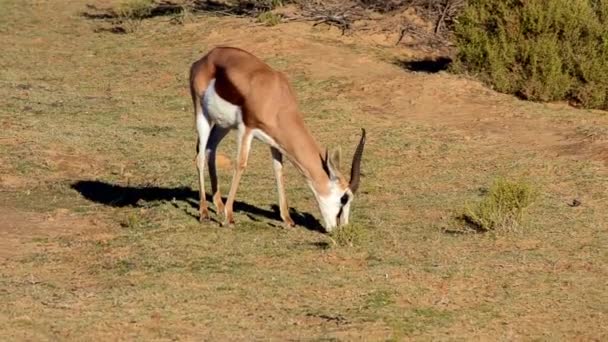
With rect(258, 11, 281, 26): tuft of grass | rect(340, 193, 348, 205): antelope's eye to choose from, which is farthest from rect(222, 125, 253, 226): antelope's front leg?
rect(258, 11, 281, 26): tuft of grass

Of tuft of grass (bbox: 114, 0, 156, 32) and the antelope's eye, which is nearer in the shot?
the antelope's eye

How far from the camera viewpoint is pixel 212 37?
22469mm

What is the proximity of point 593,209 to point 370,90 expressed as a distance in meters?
6.44

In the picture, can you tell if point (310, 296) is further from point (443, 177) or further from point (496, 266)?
point (443, 177)

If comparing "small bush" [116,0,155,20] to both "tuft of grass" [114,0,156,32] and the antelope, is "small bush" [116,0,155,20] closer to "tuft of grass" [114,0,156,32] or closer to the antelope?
"tuft of grass" [114,0,156,32]

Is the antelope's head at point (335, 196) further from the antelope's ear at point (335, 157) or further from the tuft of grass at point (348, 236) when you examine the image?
the tuft of grass at point (348, 236)

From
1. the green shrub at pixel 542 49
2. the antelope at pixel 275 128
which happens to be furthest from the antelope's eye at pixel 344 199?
the green shrub at pixel 542 49

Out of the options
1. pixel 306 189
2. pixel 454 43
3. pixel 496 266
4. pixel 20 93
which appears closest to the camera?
pixel 496 266

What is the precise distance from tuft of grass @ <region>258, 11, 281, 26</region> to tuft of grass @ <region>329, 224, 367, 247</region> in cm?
1181

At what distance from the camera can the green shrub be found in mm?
17797

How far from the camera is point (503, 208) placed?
37.3 ft

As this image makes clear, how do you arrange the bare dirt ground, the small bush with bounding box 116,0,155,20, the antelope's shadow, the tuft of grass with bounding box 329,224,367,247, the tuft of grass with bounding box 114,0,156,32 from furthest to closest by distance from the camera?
the small bush with bounding box 116,0,155,20 < the tuft of grass with bounding box 114,0,156,32 < the antelope's shadow < the tuft of grass with bounding box 329,224,367,247 < the bare dirt ground

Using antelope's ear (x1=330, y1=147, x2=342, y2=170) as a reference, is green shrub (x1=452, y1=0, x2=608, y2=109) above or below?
below

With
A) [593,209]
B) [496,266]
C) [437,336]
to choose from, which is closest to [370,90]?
[593,209]
